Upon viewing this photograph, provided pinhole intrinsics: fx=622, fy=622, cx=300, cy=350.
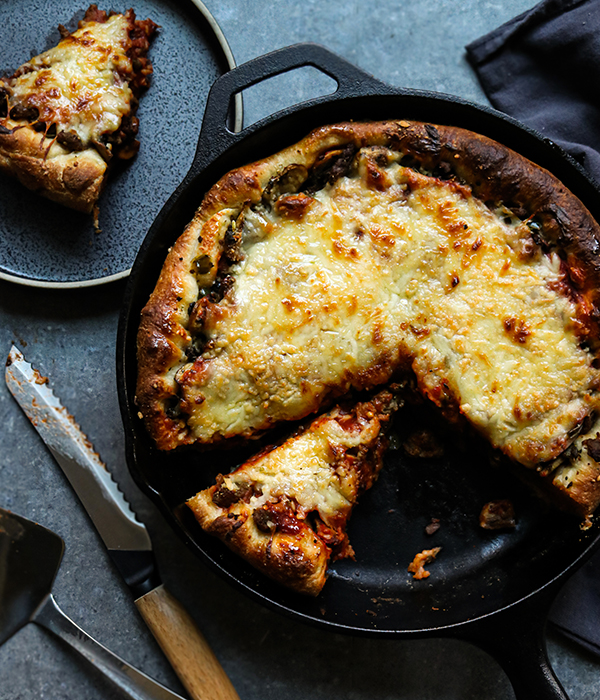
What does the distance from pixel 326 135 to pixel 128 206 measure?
1234 mm

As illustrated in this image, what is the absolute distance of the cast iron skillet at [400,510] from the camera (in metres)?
2.95

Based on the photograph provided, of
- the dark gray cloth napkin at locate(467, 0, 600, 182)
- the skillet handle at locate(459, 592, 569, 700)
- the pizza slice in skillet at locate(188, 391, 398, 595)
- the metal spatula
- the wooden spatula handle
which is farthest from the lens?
the dark gray cloth napkin at locate(467, 0, 600, 182)

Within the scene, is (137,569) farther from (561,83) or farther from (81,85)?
(561,83)

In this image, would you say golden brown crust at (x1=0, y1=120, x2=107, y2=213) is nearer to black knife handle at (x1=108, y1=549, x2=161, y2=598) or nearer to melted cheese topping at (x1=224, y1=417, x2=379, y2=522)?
melted cheese topping at (x1=224, y1=417, x2=379, y2=522)

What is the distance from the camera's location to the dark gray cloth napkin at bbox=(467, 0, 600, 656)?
330 cm

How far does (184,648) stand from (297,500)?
1.12 metres

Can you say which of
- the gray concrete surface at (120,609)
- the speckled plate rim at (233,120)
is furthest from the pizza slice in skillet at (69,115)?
the gray concrete surface at (120,609)

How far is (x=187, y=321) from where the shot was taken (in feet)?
9.62

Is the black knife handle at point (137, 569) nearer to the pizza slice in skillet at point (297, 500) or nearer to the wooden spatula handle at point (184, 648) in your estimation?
the wooden spatula handle at point (184, 648)

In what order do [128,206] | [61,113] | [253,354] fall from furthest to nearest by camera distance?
[128,206], [61,113], [253,354]

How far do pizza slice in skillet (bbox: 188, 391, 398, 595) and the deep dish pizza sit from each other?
178mm

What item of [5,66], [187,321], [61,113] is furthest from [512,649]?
[5,66]

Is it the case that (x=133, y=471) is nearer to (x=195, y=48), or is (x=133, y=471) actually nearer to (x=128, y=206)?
(x=128, y=206)

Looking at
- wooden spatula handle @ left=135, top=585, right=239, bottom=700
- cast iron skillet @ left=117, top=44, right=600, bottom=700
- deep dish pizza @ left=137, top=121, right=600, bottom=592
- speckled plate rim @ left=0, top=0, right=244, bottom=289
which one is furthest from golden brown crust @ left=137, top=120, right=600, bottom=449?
wooden spatula handle @ left=135, top=585, right=239, bottom=700
